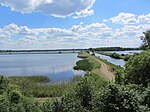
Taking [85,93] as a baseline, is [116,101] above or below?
above

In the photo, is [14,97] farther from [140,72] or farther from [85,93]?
[140,72]

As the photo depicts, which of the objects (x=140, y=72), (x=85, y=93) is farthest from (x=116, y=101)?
(x=140, y=72)

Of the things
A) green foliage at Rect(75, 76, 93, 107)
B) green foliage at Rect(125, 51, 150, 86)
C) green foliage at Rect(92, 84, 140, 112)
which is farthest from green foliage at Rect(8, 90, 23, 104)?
green foliage at Rect(125, 51, 150, 86)

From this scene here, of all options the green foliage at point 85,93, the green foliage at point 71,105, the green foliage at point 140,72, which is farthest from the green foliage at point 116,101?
the green foliage at point 140,72

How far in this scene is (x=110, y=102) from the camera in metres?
14.4

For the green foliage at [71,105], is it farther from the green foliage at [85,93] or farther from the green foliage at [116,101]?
the green foliage at [116,101]

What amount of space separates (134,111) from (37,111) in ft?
20.3

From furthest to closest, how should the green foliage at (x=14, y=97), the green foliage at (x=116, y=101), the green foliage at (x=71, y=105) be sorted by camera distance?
the green foliage at (x=14, y=97) < the green foliage at (x=71, y=105) < the green foliage at (x=116, y=101)

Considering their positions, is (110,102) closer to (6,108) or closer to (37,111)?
(37,111)

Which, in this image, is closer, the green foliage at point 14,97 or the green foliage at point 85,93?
the green foliage at point 85,93

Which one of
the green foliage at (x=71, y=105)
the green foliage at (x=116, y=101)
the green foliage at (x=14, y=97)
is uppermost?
the green foliage at (x=116, y=101)

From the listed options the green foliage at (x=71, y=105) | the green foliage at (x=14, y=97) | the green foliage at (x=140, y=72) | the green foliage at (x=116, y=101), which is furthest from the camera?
the green foliage at (x=140, y=72)

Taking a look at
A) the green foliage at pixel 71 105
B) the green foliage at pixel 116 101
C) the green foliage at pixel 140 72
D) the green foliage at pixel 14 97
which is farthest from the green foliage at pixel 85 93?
the green foliage at pixel 140 72

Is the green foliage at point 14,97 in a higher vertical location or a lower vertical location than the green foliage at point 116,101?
lower
